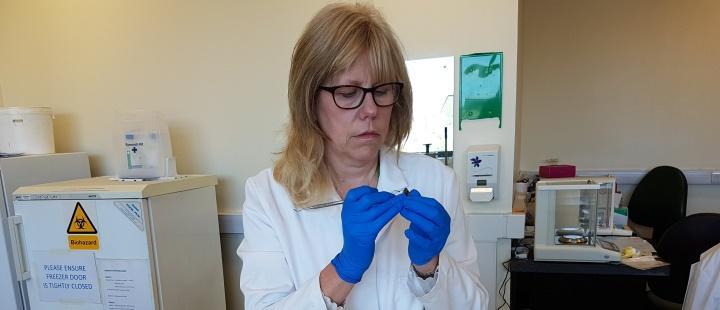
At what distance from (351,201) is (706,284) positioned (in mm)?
1558

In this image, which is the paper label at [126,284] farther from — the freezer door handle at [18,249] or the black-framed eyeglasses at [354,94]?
the black-framed eyeglasses at [354,94]

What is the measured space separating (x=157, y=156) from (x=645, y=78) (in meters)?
3.46

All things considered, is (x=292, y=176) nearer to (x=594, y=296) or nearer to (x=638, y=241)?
(x=594, y=296)

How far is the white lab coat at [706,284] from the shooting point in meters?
1.28

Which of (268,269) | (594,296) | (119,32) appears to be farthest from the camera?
(119,32)

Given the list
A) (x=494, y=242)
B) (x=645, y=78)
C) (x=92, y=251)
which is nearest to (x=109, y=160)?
(x=92, y=251)

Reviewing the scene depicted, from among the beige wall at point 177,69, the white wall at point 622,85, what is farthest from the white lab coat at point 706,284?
the white wall at point 622,85

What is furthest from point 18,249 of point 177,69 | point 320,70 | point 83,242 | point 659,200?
point 659,200

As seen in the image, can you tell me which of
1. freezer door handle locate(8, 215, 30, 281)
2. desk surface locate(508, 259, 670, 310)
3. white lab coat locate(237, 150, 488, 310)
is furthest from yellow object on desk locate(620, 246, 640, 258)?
freezer door handle locate(8, 215, 30, 281)

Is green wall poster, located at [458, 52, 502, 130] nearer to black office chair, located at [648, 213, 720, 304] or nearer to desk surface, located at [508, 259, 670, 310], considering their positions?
desk surface, located at [508, 259, 670, 310]

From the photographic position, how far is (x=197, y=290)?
61.4 inches

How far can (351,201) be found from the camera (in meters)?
0.70

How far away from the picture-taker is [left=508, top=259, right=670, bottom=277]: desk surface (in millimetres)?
1517

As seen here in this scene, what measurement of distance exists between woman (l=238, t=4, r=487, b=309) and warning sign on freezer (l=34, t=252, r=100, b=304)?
3.06 ft
